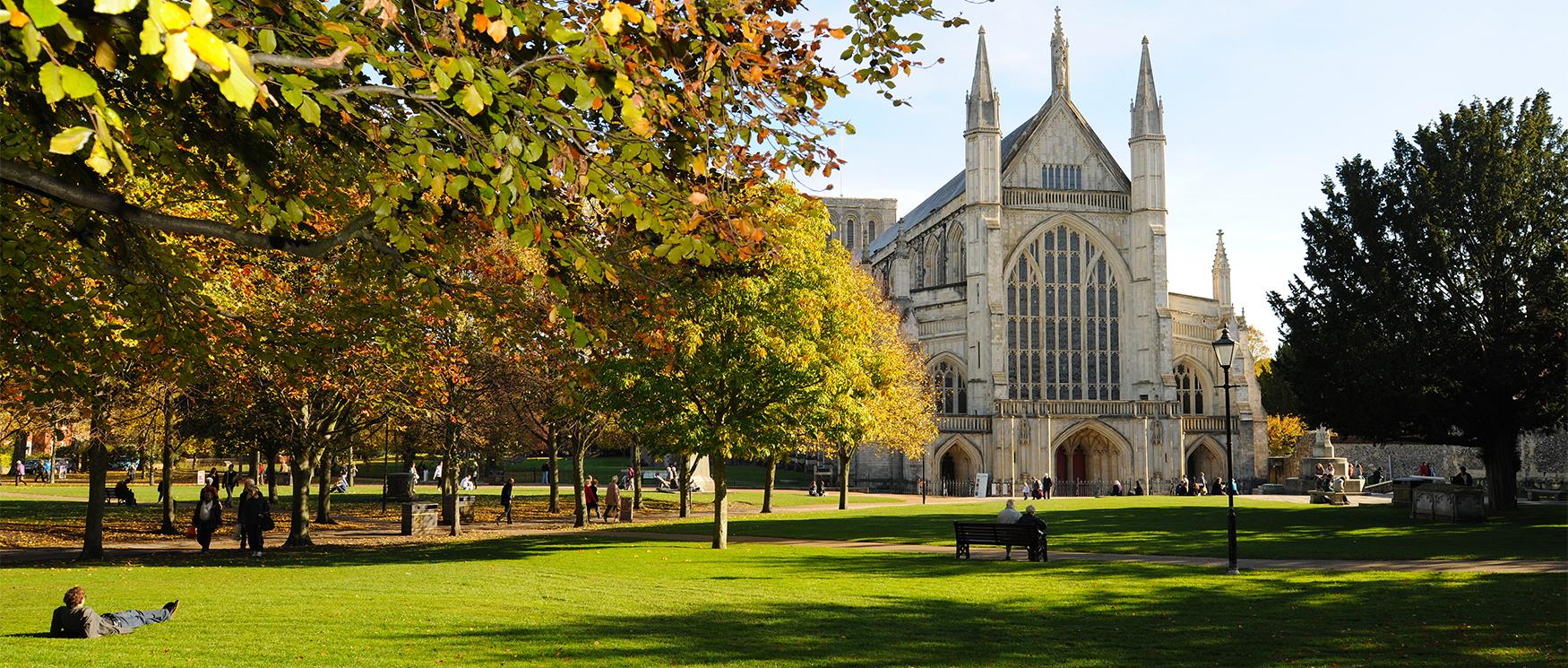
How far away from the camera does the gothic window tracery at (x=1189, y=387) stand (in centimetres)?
6378

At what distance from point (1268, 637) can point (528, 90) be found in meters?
9.02

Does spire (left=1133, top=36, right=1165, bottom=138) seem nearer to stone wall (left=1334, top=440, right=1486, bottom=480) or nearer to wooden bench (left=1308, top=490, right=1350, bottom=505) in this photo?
stone wall (left=1334, top=440, right=1486, bottom=480)

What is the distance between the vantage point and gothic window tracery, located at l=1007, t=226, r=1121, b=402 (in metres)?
61.5

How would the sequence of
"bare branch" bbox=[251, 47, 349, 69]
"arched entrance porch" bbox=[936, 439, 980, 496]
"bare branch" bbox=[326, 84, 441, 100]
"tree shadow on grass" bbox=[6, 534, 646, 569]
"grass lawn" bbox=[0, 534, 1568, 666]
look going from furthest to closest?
"arched entrance porch" bbox=[936, 439, 980, 496]
"tree shadow on grass" bbox=[6, 534, 646, 569]
"grass lawn" bbox=[0, 534, 1568, 666]
"bare branch" bbox=[326, 84, 441, 100]
"bare branch" bbox=[251, 47, 349, 69]

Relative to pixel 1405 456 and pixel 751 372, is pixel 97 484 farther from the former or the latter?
pixel 1405 456

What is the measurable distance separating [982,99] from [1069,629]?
52210 mm

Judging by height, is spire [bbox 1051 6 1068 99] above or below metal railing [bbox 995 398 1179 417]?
above

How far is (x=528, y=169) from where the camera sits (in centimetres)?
637

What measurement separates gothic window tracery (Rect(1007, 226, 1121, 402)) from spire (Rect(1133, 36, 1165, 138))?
22.1 ft

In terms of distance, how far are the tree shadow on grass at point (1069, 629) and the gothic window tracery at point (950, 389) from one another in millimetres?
45726

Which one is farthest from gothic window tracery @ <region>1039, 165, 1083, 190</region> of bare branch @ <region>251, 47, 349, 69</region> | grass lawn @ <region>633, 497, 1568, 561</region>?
bare branch @ <region>251, 47, 349, 69</region>

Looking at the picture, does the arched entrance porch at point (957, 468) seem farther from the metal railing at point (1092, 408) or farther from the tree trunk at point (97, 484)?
the tree trunk at point (97, 484)

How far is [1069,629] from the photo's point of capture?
38.6 ft

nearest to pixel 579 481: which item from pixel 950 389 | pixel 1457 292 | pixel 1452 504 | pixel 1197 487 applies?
pixel 1452 504
